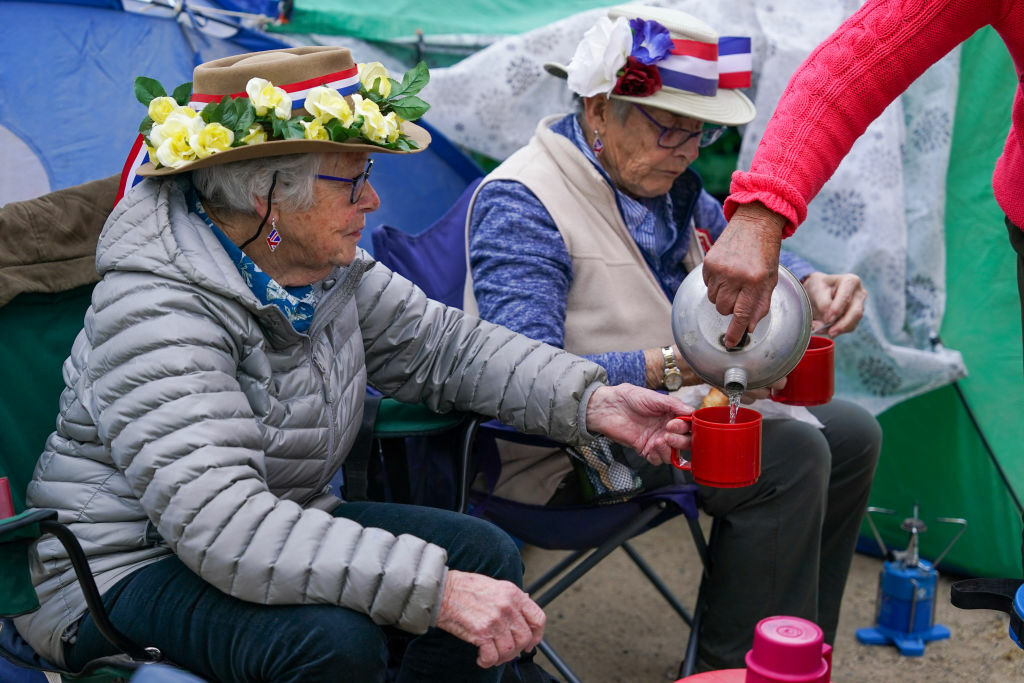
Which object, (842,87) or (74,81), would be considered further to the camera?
(74,81)

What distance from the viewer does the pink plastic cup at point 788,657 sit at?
1.44 m

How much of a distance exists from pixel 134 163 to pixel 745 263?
119cm

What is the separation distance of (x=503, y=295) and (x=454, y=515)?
24.5 inches

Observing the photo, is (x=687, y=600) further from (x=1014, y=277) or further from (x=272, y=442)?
(x=272, y=442)

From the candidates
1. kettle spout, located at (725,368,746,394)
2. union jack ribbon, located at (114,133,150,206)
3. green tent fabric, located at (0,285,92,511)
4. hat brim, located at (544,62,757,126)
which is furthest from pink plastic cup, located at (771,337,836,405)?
green tent fabric, located at (0,285,92,511)

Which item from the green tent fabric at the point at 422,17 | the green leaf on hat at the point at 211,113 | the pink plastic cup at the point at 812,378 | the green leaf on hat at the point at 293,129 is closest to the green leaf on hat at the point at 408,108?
the green leaf on hat at the point at 293,129

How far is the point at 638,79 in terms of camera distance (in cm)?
267

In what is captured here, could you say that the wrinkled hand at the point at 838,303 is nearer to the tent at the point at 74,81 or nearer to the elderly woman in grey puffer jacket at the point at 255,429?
the elderly woman in grey puffer jacket at the point at 255,429

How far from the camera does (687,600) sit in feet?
11.3

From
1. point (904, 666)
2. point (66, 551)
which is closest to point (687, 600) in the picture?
point (904, 666)

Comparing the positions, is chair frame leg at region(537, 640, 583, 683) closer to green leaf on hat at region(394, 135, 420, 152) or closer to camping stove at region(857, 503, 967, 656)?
camping stove at region(857, 503, 967, 656)

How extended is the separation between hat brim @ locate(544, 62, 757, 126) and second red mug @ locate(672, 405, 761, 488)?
0.96 m

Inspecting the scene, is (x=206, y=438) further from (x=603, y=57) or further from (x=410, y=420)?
(x=603, y=57)

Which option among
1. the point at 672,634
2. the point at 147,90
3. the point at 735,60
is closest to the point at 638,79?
the point at 735,60
